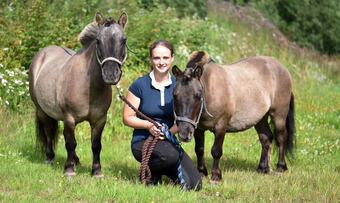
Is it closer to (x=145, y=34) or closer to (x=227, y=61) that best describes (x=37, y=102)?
(x=145, y=34)

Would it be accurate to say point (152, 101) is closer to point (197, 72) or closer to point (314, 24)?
point (197, 72)

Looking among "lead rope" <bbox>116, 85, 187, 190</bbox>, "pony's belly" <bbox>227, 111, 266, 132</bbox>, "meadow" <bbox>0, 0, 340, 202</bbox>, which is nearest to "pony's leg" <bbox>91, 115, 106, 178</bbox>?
"meadow" <bbox>0, 0, 340, 202</bbox>

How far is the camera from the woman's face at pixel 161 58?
466 cm

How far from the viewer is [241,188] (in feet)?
15.9

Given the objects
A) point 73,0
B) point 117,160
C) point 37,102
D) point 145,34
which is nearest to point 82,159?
point 117,160

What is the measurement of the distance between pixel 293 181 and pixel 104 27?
10.2 feet

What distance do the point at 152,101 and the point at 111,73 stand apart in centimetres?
68

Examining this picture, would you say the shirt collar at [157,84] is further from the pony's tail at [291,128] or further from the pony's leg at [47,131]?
the pony's tail at [291,128]

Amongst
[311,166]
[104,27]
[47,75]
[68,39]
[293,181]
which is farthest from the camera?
[68,39]

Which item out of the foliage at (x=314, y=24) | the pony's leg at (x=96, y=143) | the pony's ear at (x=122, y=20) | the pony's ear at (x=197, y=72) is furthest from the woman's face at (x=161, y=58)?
the foliage at (x=314, y=24)

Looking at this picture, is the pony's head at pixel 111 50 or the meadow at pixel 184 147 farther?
the meadow at pixel 184 147

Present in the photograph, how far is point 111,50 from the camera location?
4.57 m

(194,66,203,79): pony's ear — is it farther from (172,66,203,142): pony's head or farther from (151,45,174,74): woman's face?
(151,45,174,74): woman's face

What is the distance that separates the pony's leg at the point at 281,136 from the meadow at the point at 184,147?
204 mm
